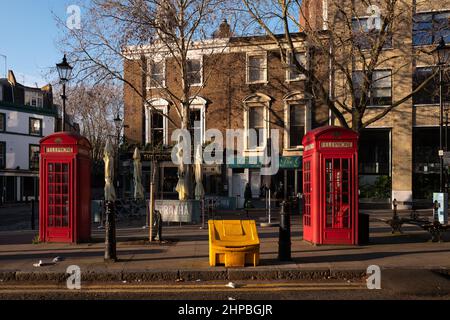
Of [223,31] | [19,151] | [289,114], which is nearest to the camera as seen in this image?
[223,31]

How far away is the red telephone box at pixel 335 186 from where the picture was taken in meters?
11.7

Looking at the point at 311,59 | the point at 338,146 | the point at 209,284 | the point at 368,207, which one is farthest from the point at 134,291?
the point at 368,207

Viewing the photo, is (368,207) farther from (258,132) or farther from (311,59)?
(311,59)

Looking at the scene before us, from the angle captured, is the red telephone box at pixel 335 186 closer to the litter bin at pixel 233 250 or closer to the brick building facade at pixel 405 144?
the litter bin at pixel 233 250

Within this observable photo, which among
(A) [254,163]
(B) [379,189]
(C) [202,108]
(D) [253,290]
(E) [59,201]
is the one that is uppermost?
(C) [202,108]

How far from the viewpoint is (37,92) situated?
156 feet

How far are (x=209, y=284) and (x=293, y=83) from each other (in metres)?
22.7

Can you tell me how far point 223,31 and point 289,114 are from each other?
1046cm

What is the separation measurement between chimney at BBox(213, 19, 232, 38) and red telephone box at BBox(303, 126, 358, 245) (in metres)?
9.32

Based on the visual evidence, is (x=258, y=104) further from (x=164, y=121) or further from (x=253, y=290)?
(x=253, y=290)

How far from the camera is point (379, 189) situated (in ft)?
91.7

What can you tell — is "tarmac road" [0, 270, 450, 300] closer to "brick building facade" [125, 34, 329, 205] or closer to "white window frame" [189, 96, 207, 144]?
"brick building facade" [125, 34, 329, 205]

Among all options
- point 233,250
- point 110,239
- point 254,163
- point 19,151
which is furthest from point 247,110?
point 19,151

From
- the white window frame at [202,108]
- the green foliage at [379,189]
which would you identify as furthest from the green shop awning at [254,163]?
the green foliage at [379,189]
